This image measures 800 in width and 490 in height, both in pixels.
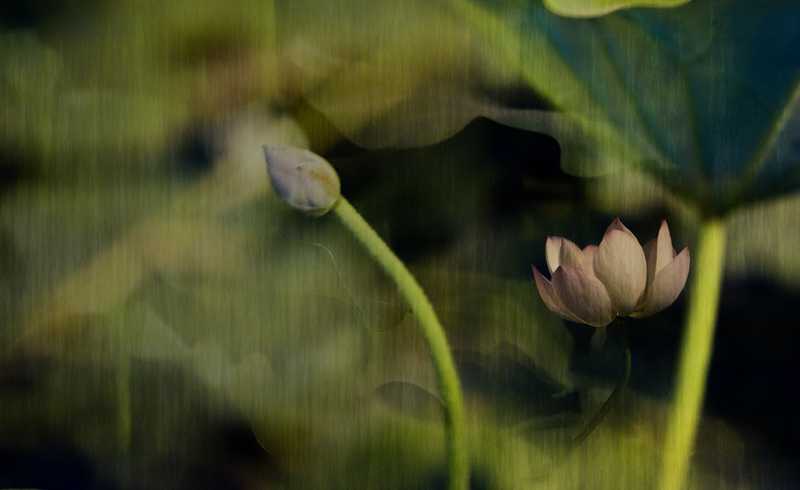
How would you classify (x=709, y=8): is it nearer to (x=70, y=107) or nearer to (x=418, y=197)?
(x=418, y=197)

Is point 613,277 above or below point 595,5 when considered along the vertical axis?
below

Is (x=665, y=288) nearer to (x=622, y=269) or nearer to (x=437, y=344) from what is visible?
(x=622, y=269)

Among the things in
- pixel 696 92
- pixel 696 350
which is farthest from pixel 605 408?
pixel 696 92

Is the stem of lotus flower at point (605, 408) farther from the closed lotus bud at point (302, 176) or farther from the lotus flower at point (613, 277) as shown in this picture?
the closed lotus bud at point (302, 176)

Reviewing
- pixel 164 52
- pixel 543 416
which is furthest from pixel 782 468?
pixel 164 52

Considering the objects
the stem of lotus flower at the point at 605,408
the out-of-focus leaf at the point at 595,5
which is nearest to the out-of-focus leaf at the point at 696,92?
the out-of-focus leaf at the point at 595,5

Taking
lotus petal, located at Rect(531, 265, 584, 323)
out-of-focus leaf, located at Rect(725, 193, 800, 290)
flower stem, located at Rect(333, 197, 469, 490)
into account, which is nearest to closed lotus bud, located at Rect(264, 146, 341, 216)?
flower stem, located at Rect(333, 197, 469, 490)

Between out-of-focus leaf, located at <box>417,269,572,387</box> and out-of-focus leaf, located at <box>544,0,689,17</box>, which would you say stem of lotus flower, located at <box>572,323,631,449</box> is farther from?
out-of-focus leaf, located at <box>544,0,689,17</box>
